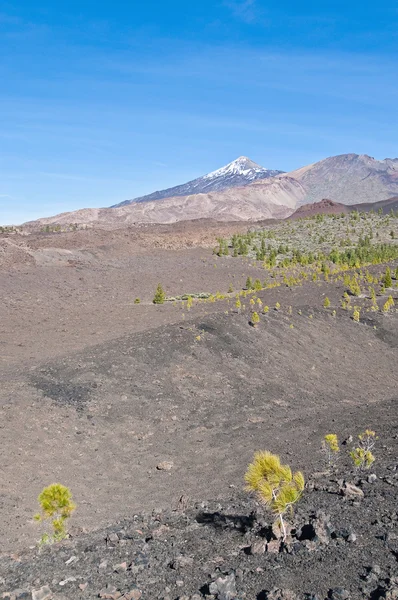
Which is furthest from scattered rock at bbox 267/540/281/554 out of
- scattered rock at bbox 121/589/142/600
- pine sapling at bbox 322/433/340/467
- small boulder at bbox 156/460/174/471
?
small boulder at bbox 156/460/174/471

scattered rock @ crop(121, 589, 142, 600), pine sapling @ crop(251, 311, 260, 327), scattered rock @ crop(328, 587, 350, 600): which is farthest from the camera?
pine sapling @ crop(251, 311, 260, 327)

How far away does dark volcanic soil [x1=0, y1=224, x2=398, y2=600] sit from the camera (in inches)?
223

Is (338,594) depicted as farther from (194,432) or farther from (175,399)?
(175,399)

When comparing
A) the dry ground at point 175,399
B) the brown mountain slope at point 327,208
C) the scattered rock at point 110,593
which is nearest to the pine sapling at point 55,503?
the dry ground at point 175,399

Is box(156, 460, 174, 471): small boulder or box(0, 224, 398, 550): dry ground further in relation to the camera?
box(156, 460, 174, 471): small boulder

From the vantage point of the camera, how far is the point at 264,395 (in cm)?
1451

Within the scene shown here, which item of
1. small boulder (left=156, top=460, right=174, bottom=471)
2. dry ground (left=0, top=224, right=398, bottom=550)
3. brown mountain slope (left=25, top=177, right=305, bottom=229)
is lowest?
small boulder (left=156, top=460, right=174, bottom=471)

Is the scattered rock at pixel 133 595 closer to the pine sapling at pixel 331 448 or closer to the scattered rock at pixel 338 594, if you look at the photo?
the scattered rock at pixel 338 594

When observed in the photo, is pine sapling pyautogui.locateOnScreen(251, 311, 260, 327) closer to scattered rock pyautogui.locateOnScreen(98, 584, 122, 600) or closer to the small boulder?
the small boulder

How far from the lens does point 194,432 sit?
12.5 meters

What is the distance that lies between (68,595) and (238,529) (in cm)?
218

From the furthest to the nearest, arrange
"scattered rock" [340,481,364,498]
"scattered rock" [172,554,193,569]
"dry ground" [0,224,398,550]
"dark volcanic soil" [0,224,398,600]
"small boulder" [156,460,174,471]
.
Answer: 1. "small boulder" [156,460,174,471]
2. "dry ground" [0,224,398,550]
3. "scattered rock" [340,481,364,498]
4. "scattered rock" [172,554,193,569]
5. "dark volcanic soil" [0,224,398,600]

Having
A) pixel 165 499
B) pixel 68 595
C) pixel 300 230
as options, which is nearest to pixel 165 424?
pixel 165 499

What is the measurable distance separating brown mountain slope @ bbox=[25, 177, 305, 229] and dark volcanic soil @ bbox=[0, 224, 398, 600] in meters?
113
